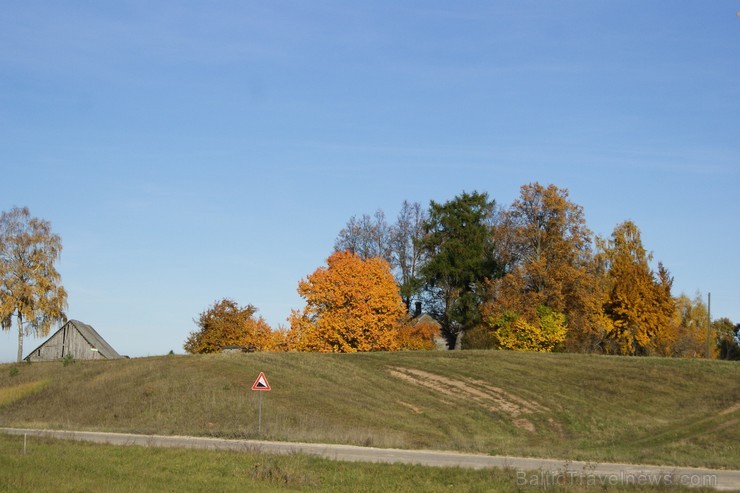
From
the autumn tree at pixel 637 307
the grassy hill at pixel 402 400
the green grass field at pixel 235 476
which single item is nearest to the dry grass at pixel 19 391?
the grassy hill at pixel 402 400

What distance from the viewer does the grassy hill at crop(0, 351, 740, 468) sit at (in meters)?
42.7

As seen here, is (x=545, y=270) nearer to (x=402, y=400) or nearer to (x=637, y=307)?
(x=637, y=307)

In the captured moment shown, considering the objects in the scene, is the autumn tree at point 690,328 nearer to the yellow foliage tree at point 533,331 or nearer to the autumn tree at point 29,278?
the yellow foliage tree at point 533,331

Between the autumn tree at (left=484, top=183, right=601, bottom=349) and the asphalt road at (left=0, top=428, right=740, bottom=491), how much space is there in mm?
55265

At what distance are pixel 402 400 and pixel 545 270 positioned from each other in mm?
34619

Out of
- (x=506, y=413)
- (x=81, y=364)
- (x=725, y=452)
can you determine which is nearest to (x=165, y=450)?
(x=725, y=452)

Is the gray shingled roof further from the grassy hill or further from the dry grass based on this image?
the dry grass

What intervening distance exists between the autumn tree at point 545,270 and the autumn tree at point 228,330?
989 inches

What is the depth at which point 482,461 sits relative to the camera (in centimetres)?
2617

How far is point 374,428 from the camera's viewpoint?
1687 inches

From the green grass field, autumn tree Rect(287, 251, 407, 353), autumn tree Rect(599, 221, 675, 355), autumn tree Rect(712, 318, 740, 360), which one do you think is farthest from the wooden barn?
autumn tree Rect(712, 318, 740, 360)

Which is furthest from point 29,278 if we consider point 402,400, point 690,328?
point 690,328

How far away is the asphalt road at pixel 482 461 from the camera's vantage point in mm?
21547

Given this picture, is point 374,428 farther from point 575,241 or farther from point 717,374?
point 575,241
